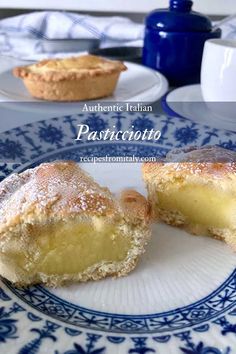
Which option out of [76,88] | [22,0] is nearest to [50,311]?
[76,88]

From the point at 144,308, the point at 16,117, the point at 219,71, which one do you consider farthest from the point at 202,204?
the point at 16,117

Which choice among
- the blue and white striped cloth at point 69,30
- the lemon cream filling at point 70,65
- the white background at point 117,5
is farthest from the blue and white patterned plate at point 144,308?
the white background at point 117,5

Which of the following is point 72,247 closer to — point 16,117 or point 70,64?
point 16,117

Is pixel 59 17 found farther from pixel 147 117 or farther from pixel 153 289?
pixel 153 289

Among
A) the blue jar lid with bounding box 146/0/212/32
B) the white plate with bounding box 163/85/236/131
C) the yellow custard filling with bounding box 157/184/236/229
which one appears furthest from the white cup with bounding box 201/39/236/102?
the yellow custard filling with bounding box 157/184/236/229

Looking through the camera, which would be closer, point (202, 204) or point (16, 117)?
point (202, 204)

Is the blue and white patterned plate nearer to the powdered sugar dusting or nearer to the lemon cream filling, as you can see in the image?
the powdered sugar dusting
